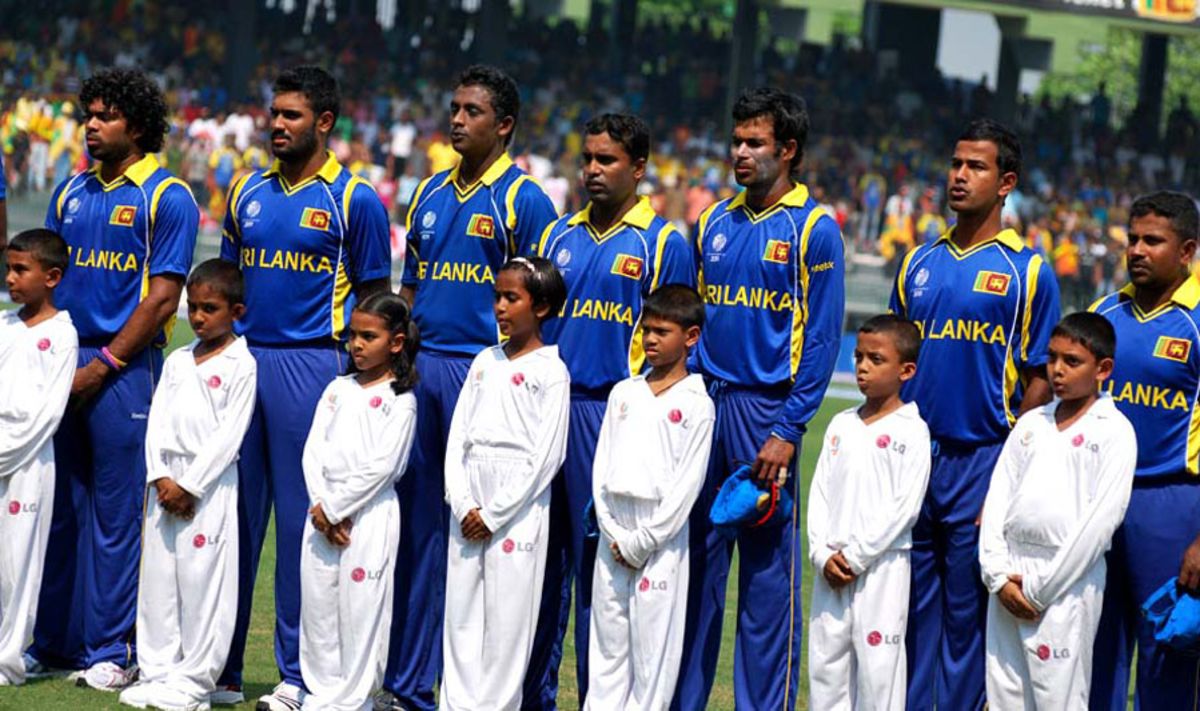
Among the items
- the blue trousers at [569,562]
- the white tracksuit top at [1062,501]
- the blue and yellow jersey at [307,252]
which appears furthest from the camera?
the blue and yellow jersey at [307,252]

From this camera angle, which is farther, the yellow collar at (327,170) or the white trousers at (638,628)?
the yellow collar at (327,170)

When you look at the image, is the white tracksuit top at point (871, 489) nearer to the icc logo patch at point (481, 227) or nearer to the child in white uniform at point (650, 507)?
the child in white uniform at point (650, 507)

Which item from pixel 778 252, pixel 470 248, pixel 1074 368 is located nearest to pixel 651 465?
pixel 778 252

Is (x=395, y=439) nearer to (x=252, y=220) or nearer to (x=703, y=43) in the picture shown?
(x=252, y=220)

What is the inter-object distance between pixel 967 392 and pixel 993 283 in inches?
15.2

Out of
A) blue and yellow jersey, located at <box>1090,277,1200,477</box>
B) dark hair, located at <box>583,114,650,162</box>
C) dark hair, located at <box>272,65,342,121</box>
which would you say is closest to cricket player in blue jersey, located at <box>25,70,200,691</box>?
Result: dark hair, located at <box>272,65,342,121</box>

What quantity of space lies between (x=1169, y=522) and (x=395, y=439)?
8.75 feet

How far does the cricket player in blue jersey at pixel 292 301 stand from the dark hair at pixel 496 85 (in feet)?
1.86

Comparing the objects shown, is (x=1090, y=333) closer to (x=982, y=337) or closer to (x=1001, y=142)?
(x=982, y=337)

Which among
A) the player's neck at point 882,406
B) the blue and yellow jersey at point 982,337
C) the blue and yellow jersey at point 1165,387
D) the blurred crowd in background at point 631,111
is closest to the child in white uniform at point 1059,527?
the blue and yellow jersey at point 1165,387

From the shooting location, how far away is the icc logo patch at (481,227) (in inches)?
276

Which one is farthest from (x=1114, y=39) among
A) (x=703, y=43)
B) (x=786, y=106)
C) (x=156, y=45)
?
(x=786, y=106)

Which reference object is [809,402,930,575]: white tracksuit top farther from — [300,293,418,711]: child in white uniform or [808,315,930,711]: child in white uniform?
[300,293,418,711]: child in white uniform

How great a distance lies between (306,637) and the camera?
22.0 feet
